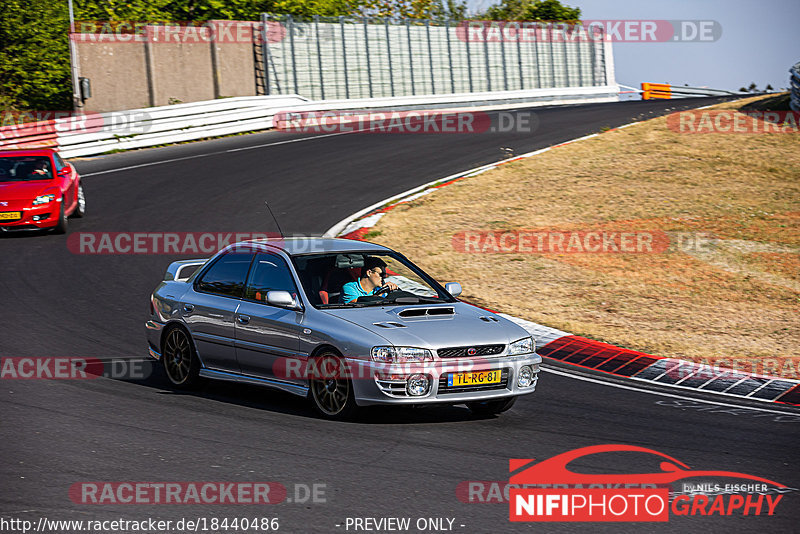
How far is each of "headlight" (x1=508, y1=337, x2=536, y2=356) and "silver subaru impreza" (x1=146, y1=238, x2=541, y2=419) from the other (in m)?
0.01

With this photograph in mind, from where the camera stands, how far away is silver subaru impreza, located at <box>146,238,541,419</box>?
783 cm

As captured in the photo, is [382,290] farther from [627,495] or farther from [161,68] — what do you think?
[161,68]

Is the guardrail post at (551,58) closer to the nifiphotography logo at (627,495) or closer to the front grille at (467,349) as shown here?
the front grille at (467,349)

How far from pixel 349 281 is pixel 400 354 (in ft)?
4.52

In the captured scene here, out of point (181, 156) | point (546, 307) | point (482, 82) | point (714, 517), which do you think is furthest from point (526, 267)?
point (482, 82)

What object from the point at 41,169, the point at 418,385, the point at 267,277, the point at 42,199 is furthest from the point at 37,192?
the point at 418,385

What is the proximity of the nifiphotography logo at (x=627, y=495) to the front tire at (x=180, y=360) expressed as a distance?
3.70 m

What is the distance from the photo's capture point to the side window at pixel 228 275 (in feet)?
30.5

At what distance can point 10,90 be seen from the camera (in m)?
40.2

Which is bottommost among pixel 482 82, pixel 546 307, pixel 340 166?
pixel 546 307

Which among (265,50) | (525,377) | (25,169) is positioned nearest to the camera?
(525,377)

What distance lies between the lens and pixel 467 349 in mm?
7934

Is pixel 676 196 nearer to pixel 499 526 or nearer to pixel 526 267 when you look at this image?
pixel 526 267

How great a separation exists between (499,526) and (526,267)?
10.1 metres
